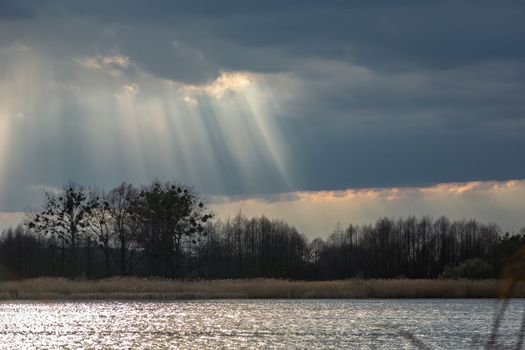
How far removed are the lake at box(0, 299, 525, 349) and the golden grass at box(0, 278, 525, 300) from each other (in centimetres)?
380

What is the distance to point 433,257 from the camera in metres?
92.4

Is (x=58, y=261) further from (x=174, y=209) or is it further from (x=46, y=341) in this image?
(x=46, y=341)

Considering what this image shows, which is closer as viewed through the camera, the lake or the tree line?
the lake

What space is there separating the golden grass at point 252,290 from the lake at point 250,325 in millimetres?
3796

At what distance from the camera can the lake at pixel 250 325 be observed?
2311cm

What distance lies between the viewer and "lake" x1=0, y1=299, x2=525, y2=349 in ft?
75.8

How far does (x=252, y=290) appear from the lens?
5003 centimetres

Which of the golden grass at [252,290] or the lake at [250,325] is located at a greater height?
the golden grass at [252,290]

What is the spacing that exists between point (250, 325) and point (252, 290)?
21.0 meters

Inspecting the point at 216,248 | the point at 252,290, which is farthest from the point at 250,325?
the point at 216,248

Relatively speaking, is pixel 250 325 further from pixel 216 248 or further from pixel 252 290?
pixel 216 248

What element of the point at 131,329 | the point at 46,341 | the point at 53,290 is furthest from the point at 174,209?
the point at 46,341

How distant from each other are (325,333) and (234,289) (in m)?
25.1

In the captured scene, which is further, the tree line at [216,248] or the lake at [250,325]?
the tree line at [216,248]
